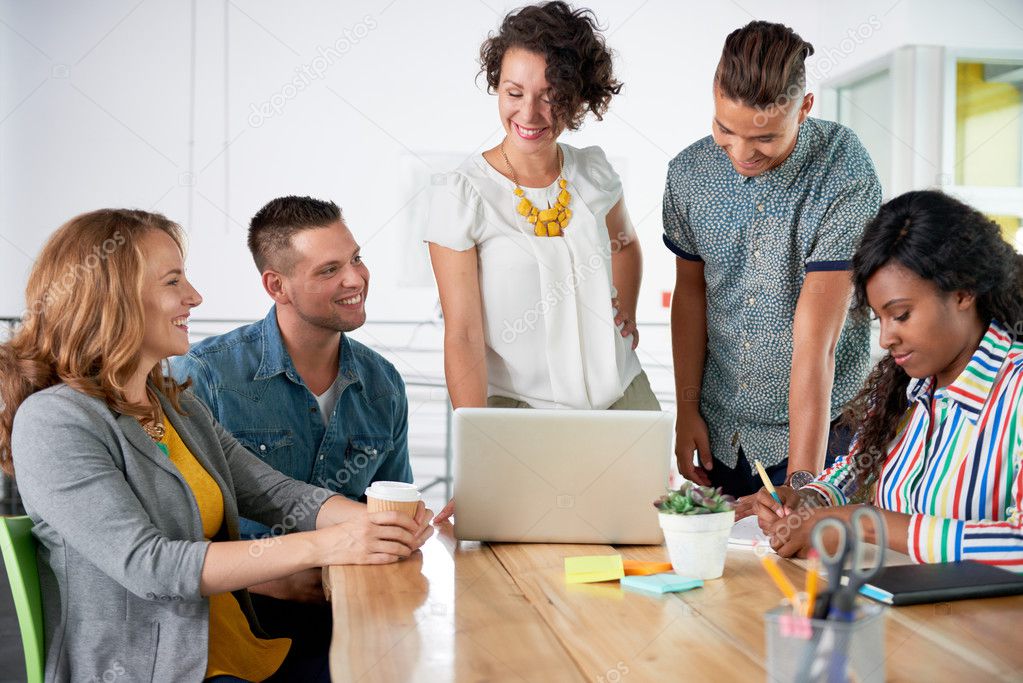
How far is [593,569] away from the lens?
1.28 metres

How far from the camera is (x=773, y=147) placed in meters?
1.86

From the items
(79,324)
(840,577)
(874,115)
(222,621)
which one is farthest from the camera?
(874,115)

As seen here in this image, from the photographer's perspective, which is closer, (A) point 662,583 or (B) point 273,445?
(A) point 662,583

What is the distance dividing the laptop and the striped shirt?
356mm

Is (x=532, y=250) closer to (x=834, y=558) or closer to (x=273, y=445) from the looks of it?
(x=273, y=445)

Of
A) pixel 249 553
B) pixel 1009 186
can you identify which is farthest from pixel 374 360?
pixel 1009 186

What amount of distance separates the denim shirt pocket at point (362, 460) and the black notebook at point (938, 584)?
122 cm

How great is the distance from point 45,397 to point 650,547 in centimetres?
86

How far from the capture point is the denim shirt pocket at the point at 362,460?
2.12m

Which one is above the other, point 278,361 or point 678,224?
point 678,224

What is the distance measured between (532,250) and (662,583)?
2.74ft

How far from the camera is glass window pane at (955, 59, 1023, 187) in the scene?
196 inches

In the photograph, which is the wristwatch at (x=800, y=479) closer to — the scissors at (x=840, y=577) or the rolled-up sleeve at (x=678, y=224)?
the rolled-up sleeve at (x=678, y=224)

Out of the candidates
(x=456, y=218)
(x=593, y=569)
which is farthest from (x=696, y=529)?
(x=456, y=218)
